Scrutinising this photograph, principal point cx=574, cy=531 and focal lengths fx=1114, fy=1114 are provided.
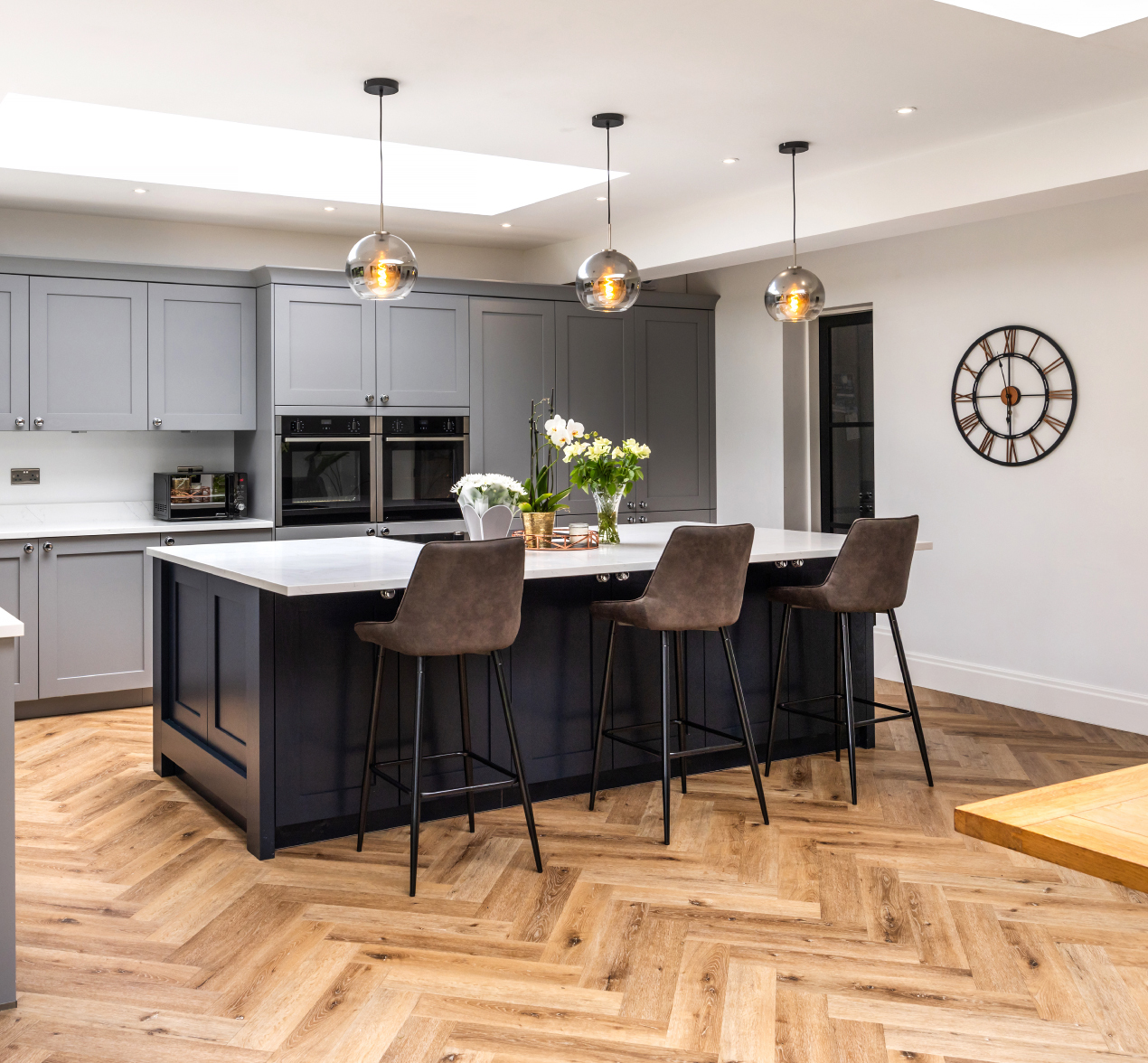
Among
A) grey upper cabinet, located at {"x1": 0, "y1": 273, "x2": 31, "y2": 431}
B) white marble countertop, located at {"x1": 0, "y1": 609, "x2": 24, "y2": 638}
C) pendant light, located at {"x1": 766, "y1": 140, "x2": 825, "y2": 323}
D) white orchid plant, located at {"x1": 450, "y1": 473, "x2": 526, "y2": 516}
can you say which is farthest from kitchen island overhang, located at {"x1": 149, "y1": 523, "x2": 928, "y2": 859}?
grey upper cabinet, located at {"x1": 0, "y1": 273, "x2": 31, "y2": 431}

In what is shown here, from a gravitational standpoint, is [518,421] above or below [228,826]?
above

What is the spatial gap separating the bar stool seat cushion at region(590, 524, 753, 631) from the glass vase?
2.41 feet

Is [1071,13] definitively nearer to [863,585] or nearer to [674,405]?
[863,585]

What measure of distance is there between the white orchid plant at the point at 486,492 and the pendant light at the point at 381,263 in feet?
2.45

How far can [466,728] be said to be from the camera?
3.57 meters

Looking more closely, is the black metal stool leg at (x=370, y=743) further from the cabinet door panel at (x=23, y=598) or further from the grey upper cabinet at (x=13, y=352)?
the grey upper cabinet at (x=13, y=352)

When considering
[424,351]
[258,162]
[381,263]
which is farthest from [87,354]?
[381,263]

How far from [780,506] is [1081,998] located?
13.8 ft

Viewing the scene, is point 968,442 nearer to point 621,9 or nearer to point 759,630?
point 759,630

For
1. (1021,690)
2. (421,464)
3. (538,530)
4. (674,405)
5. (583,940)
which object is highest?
(674,405)

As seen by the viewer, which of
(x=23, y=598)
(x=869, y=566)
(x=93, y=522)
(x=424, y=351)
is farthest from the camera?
(x=424, y=351)

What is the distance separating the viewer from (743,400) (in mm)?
6742

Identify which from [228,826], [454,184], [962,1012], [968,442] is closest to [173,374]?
[454,184]

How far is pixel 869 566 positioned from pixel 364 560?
1778 mm
